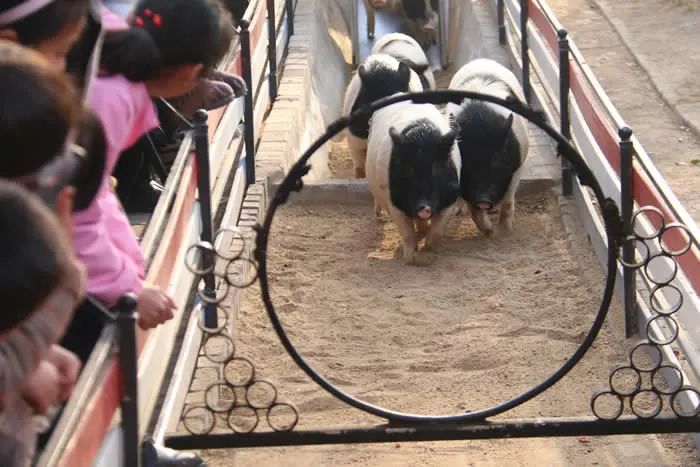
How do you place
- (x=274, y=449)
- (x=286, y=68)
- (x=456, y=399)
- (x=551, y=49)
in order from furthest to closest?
1. (x=286, y=68)
2. (x=551, y=49)
3. (x=456, y=399)
4. (x=274, y=449)

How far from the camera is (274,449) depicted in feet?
14.9

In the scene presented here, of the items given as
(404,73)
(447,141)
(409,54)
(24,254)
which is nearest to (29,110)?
(24,254)

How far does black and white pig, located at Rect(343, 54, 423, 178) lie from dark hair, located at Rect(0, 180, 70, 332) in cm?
576

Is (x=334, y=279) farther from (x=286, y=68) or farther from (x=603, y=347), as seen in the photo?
(x=286, y=68)

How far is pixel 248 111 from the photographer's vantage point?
262 inches

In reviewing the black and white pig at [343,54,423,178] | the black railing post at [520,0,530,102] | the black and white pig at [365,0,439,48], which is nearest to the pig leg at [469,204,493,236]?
the black and white pig at [343,54,423,178]

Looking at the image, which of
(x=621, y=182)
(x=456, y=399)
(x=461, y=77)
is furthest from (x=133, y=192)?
(x=461, y=77)

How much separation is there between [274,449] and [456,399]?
2.74 ft

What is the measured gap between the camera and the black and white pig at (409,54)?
29.3 ft

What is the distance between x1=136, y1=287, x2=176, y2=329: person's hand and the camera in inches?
124

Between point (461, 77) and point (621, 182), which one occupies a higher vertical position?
point (621, 182)

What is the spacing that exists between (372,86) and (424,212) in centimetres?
168

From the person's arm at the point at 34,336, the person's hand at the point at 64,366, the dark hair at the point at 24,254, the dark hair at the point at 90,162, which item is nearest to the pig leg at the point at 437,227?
the dark hair at the point at 90,162

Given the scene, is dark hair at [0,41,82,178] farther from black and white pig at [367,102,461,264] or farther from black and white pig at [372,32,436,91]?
black and white pig at [372,32,436,91]
